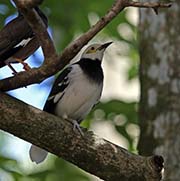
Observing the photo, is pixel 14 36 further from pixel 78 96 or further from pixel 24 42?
pixel 78 96

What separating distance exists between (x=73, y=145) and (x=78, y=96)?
1.02m

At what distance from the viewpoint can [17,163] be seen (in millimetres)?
5051

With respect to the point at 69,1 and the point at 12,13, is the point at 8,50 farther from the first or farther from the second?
the point at 69,1

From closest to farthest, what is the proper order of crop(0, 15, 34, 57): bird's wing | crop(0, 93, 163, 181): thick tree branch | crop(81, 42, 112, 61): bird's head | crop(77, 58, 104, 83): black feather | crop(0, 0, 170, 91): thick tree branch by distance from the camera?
crop(0, 0, 170, 91): thick tree branch < crop(0, 93, 163, 181): thick tree branch < crop(0, 15, 34, 57): bird's wing < crop(77, 58, 104, 83): black feather < crop(81, 42, 112, 61): bird's head

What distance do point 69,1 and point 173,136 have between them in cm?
182

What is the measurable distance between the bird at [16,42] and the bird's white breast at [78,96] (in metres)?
0.43

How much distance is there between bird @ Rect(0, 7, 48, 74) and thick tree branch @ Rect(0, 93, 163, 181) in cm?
53

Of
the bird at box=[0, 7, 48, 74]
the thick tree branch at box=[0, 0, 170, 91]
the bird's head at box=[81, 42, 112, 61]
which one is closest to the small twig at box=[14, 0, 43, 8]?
the thick tree branch at box=[0, 0, 170, 91]

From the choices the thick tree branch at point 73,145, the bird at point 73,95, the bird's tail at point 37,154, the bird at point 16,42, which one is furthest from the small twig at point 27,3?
the bird's tail at point 37,154

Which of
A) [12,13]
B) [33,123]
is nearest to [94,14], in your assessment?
[12,13]

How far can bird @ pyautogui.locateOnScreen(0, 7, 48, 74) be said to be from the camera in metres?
3.68

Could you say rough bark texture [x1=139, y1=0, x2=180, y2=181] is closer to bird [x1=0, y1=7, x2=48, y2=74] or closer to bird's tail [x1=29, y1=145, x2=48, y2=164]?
bird's tail [x1=29, y1=145, x2=48, y2=164]

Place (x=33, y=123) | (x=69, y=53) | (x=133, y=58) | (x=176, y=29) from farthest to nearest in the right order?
(x=133, y=58)
(x=176, y=29)
(x=33, y=123)
(x=69, y=53)

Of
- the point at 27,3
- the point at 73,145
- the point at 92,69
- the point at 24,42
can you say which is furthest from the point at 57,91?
the point at 27,3
